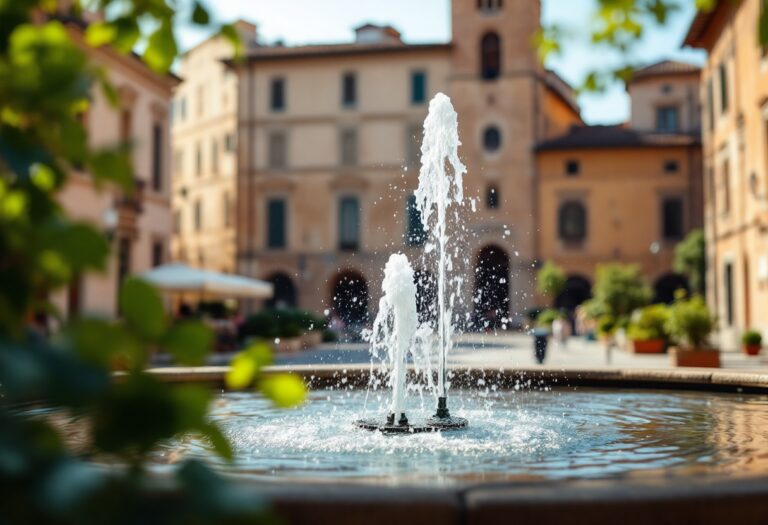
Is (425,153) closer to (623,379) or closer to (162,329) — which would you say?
(623,379)

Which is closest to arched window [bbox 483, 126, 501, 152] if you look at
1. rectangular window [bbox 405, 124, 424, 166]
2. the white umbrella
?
rectangular window [bbox 405, 124, 424, 166]

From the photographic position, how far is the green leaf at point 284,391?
5.00 feet

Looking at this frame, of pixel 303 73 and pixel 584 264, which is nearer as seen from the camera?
pixel 584 264

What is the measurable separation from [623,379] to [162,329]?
8.60 meters

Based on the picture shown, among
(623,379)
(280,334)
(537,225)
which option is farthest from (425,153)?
(537,225)

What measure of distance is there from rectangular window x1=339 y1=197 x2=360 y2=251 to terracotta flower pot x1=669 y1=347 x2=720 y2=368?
88.8ft

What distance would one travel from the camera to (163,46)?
2.11m

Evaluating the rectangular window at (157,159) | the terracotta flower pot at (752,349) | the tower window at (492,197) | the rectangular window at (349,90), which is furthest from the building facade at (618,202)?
the terracotta flower pot at (752,349)

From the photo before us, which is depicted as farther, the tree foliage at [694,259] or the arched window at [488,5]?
the arched window at [488,5]

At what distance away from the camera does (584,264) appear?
1580 inches

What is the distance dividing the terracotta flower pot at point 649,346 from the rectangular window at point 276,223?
24.4 meters

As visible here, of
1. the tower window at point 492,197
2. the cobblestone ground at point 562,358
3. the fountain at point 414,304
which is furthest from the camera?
the tower window at point 492,197

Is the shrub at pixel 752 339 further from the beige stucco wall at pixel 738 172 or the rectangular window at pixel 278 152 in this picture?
the rectangular window at pixel 278 152

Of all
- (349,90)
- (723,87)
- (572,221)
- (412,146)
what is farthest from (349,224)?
(723,87)
